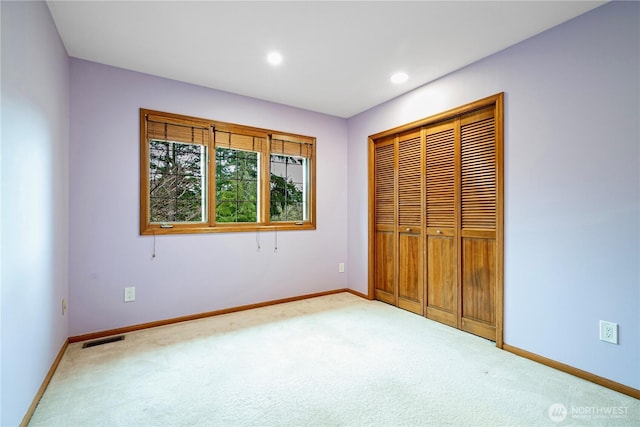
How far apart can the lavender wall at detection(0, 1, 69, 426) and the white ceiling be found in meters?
0.43

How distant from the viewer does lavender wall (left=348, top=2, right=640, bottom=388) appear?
188cm

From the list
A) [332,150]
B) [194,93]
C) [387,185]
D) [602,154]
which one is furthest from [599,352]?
[194,93]

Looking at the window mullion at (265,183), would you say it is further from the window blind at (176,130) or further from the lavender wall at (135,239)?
the window blind at (176,130)

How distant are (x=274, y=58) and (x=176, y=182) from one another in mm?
1565

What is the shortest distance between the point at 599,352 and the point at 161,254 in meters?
3.53

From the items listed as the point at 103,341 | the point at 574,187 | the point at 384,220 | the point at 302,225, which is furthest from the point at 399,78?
the point at 103,341

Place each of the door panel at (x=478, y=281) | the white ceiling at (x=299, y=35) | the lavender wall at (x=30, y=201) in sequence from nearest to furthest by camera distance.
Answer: the lavender wall at (x=30, y=201) < the white ceiling at (x=299, y=35) < the door panel at (x=478, y=281)

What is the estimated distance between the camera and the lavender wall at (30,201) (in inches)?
55.5

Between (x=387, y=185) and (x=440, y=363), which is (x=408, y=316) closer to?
(x=440, y=363)

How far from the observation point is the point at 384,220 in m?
3.82

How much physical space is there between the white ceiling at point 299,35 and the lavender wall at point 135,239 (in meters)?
0.25

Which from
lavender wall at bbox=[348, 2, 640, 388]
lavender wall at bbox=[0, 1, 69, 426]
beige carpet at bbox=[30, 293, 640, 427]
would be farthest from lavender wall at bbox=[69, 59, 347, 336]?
lavender wall at bbox=[348, 2, 640, 388]

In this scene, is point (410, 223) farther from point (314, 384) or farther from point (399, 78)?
point (314, 384)

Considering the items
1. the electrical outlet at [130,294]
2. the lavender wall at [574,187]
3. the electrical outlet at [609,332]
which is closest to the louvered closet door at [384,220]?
the lavender wall at [574,187]
